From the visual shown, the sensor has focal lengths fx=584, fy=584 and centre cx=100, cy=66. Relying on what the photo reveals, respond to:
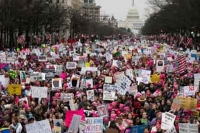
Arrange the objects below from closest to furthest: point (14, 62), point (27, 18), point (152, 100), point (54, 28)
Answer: point (152, 100), point (14, 62), point (27, 18), point (54, 28)

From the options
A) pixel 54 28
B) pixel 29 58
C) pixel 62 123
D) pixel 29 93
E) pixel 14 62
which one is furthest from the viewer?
pixel 54 28

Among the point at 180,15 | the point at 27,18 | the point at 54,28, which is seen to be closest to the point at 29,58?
the point at 27,18

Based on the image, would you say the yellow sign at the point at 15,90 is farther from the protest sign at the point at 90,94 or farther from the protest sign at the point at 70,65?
the protest sign at the point at 70,65


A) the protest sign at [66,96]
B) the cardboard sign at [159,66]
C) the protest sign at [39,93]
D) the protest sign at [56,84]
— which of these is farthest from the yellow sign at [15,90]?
the cardboard sign at [159,66]

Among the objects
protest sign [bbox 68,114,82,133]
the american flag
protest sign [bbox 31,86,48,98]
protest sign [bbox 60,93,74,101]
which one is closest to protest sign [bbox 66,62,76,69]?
the american flag

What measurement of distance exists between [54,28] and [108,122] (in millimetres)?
65852

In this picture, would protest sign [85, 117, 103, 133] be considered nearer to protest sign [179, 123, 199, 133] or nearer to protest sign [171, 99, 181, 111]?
protest sign [179, 123, 199, 133]

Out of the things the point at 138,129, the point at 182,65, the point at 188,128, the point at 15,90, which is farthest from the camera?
the point at 182,65

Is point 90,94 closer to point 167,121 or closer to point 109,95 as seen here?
point 109,95

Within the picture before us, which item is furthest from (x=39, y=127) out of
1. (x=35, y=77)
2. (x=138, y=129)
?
(x=35, y=77)

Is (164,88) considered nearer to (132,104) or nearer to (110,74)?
(132,104)

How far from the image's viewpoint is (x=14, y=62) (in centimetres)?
2859

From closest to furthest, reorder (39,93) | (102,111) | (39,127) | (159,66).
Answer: (39,127) < (102,111) < (39,93) < (159,66)

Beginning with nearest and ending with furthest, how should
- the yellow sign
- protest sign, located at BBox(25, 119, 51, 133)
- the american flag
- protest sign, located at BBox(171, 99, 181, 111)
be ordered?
protest sign, located at BBox(25, 119, 51, 133) → protest sign, located at BBox(171, 99, 181, 111) → the yellow sign → the american flag
